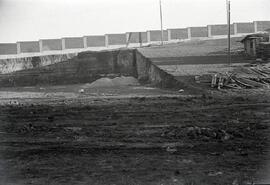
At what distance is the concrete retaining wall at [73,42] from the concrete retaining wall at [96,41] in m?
0.88

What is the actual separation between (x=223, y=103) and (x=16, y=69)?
2446 centimetres

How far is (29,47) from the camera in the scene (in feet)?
150

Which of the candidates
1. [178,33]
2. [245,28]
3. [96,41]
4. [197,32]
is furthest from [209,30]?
[96,41]

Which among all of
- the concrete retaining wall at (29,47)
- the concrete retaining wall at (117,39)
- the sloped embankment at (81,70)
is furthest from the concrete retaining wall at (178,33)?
the sloped embankment at (81,70)

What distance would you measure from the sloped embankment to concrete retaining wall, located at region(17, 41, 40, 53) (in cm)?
1298

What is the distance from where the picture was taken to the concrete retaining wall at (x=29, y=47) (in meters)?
45.3

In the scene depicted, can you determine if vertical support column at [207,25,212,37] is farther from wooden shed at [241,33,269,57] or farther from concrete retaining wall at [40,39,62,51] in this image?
wooden shed at [241,33,269,57]

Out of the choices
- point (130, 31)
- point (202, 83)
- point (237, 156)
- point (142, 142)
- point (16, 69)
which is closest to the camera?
point (237, 156)

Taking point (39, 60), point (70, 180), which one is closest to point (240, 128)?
point (70, 180)

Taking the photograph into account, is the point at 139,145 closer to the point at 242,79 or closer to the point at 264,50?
the point at 242,79

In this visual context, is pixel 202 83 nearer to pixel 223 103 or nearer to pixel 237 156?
pixel 223 103

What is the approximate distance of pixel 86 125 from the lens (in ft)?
32.7

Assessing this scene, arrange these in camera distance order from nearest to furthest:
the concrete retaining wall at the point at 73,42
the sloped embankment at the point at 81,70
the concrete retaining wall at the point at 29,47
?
the sloped embankment at the point at 81,70 → the concrete retaining wall at the point at 29,47 → the concrete retaining wall at the point at 73,42

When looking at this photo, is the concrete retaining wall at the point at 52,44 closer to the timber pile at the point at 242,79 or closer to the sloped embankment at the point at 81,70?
the sloped embankment at the point at 81,70
